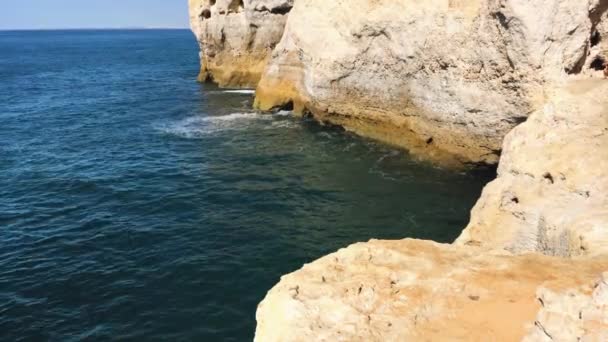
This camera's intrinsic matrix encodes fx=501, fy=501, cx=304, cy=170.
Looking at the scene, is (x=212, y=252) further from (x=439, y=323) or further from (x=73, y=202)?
(x=439, y=323)

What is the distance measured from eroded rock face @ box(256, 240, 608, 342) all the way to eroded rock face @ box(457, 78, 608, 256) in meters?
3.59

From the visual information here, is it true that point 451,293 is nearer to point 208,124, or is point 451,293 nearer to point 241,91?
point 208,124

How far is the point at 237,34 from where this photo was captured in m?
55.8

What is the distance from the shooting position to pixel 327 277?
34.0 feet

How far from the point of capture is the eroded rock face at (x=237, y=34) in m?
51.7

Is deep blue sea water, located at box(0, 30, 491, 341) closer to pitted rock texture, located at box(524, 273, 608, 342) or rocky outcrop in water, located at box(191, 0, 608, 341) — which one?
rocky outcrop in water, located at box(191, 0, 608, 341)

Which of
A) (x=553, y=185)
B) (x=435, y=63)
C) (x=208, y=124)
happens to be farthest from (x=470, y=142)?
(x=208, y=124)

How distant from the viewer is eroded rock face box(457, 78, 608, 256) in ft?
47.2

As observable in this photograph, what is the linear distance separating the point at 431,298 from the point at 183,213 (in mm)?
17890

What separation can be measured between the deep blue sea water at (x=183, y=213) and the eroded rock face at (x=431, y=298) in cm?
681

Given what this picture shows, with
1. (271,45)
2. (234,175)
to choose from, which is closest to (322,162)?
(234,175)

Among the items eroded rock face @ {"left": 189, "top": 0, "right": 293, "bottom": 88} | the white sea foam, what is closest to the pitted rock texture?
eroded rock face @ {"left": 189, "top": 0, "right": 293, "bottom": 88}

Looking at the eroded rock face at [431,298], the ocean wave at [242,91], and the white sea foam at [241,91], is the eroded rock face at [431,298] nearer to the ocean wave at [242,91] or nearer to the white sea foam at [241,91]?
the ocean wave at [242,91]

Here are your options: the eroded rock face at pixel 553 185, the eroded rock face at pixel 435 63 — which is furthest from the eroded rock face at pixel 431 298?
the eroded rock face at pixel 435 63
